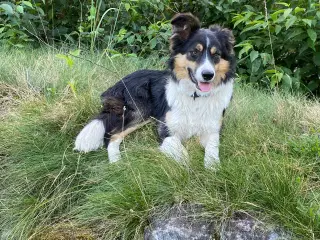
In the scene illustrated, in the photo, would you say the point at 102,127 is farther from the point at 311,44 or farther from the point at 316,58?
the point at 316,58

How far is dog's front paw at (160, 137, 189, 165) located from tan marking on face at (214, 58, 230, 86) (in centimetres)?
64

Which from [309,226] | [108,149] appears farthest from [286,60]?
[309,226]

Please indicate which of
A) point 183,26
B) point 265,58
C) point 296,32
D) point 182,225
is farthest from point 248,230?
point 296,32

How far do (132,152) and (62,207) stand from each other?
0.70 m

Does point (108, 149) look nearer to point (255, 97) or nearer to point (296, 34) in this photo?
point (255, 97)

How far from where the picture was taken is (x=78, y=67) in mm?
5309

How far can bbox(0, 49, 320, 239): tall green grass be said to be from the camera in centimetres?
304

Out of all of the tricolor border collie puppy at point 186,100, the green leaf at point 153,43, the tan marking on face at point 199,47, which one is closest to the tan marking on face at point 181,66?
the tricolor border collie puppy at point 186,100

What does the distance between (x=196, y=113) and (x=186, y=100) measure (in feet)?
0.48

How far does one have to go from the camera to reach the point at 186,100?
3992 mm

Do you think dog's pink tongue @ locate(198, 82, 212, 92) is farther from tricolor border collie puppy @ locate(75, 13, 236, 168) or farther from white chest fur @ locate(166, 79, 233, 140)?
white chest fur @ locate(166, 79, 233, 140)

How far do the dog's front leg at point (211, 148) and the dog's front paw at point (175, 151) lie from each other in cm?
16

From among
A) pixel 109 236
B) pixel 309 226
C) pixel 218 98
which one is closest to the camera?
pixel 309 226

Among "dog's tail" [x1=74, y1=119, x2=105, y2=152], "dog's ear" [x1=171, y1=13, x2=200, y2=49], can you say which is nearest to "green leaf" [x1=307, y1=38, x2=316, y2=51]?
"dog's ear" [x1=171, y1=13, x2=200, y2=49]
